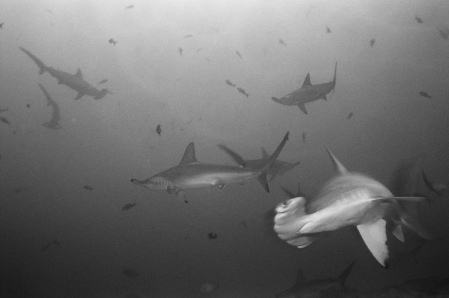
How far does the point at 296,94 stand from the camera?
6.53 m

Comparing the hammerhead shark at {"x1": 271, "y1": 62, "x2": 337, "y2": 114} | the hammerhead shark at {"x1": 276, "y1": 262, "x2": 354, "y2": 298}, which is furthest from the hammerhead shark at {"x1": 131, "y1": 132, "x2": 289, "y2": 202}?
the hammerhead shark at {"x1": 276, "y1": 262, "x2": 354, "y2": 298}

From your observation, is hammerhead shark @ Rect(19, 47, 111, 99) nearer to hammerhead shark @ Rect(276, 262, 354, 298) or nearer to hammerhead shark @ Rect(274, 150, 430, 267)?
hammerhead shark @ Rect(276, 262, 354, 298)

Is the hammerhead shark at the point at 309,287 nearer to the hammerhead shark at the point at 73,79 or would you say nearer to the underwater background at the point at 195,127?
the hammerhead shark at the point at 73,79

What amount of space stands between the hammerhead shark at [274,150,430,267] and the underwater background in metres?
16.5

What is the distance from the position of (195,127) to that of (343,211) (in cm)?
2238

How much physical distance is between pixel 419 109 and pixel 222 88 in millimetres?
16275

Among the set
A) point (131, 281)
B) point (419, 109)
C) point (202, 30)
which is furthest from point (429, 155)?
point (131, 281)

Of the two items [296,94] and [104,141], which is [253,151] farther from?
[296,94]

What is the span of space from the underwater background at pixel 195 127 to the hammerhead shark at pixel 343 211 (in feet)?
54.2

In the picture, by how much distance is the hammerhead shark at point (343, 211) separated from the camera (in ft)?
6.17

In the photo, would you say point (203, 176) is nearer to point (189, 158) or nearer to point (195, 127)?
point (189, 158)

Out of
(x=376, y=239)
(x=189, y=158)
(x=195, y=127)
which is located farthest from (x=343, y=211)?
(x=195, y=127)

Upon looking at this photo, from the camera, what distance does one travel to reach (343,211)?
1.91 metres

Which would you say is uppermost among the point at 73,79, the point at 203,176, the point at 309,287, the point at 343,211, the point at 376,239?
the point at 343,211
